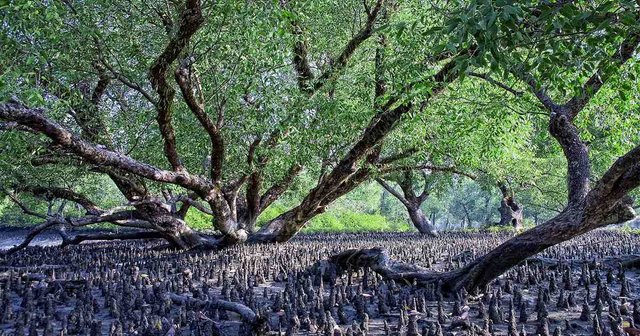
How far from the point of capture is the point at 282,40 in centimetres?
679

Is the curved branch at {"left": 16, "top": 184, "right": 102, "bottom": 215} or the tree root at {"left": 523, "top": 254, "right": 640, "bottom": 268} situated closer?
the tree root at {"left": 523, "top": 254, "right": 640, "bottom": 268}

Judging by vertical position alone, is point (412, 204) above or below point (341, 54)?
below

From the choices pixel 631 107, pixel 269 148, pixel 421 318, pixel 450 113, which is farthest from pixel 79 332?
pixel 631 107

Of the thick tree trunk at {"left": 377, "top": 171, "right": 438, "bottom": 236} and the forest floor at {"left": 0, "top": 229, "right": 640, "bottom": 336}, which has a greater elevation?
the thick tree trunk at {"left": 377, "top": 171, "right": 438, "bottom": 236}

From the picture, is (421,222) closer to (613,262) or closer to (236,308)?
(613,262)

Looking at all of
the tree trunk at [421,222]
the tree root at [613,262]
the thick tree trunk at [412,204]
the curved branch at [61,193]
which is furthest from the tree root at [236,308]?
the tree trunk at [421,222]

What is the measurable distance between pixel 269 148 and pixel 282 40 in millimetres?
3487

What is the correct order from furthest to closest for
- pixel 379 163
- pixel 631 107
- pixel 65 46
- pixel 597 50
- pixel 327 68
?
1. pixel 379 163
2. pixel 327 68
3. pixel 631 107
4. pixel 65 46
5. pixel 597 50

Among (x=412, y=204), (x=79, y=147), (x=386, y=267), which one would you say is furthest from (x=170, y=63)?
(x=412, y=204)

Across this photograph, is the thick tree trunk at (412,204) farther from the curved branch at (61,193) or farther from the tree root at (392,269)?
the tree root at (392,269)

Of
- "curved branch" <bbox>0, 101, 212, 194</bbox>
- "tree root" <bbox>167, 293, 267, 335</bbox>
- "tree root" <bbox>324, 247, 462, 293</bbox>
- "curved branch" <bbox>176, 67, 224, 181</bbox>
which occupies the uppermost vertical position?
"curved branch" <bbox>176, 67, 224, 181</bbox>

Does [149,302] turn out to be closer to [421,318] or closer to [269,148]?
[421,318]

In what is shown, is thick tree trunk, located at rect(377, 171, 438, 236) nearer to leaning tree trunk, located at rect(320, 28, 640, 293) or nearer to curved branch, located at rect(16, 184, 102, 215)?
curved branch, located at rect(16, 184, 102, 215)

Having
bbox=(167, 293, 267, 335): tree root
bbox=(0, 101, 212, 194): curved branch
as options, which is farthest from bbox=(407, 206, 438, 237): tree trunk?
bbox=(167, 293, 267, 335): tree root
